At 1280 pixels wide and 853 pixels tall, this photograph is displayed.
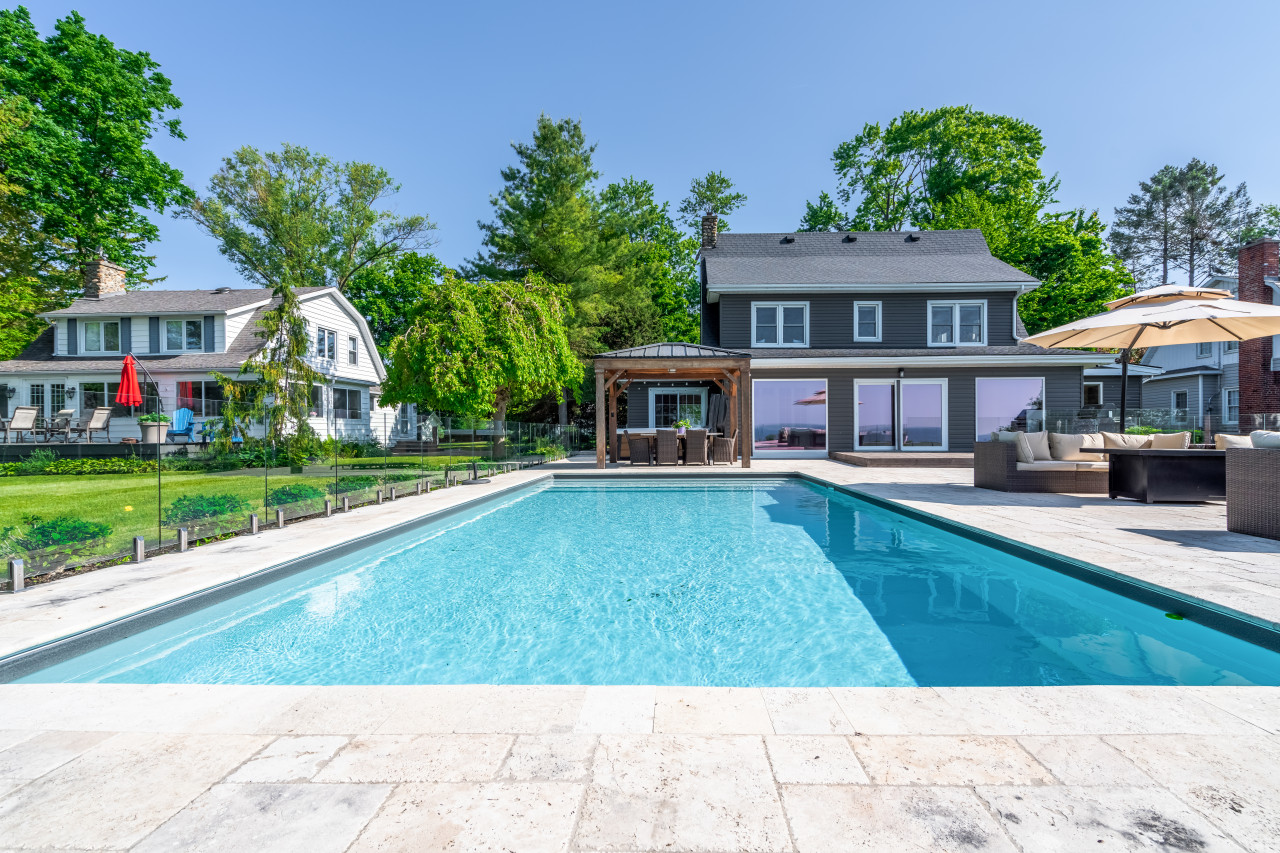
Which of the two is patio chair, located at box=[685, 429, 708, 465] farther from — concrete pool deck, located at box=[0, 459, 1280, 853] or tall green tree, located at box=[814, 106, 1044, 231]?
tall green tree, located at box=[814, 106, 1044, 231]

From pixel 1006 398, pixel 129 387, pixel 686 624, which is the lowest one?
pixel 686 624

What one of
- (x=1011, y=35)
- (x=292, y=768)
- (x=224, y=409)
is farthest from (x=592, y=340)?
(x=292, y=768)

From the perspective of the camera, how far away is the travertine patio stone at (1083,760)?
6.14 feet

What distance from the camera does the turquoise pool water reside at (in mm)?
3332

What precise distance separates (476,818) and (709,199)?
35.4 metres

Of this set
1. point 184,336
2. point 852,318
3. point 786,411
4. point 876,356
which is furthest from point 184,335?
point 876,356

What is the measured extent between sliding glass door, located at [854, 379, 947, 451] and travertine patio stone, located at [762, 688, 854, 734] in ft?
47.4

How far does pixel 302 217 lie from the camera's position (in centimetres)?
2814

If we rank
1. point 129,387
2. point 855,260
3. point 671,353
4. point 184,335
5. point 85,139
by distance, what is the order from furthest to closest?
point 85,139 → point 184,335 → point 855,260 → point 671,353 → point 129,387

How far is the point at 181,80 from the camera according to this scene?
2555 cm

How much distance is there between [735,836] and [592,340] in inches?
861

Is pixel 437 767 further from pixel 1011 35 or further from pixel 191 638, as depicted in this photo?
pixel 1011 35

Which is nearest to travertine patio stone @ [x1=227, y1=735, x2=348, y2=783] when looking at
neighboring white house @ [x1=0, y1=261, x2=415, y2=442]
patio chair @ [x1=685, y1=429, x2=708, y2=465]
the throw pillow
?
the throw pillow

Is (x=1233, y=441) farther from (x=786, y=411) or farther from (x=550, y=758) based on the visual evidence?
(x=786, y=411)
